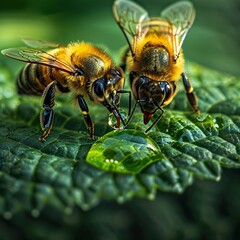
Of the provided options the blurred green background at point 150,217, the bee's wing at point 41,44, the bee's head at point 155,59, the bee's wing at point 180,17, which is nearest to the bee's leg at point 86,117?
A: the bee's head at point 155,59

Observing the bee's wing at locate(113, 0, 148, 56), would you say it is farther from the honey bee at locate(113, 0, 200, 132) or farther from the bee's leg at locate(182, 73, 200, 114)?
the bee's leg at locate(182, 73, 200, 114)

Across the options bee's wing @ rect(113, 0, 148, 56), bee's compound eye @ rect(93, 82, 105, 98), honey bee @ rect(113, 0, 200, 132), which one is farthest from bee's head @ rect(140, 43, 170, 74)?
bee's compound eye @ rect(93, 82, 105, 98)

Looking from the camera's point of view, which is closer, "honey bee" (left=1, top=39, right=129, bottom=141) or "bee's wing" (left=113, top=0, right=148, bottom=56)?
"honey bee" (left=1, top=39, right=129, bottom=141)

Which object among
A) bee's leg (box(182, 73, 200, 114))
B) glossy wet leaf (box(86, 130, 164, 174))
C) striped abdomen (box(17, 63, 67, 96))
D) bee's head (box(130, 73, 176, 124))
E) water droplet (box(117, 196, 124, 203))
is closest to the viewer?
water droplet (box(117, 196, 124, 203))

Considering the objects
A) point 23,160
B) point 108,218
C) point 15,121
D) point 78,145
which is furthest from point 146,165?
point 108,218

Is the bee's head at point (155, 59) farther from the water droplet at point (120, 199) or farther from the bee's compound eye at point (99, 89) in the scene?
the water droplet at point (120, 199)

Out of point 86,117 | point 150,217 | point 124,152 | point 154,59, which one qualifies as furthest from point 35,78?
point 150,217

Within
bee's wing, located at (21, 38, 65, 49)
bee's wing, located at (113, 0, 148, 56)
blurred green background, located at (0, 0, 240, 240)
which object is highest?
bee's wing, located at (113, 0, 148, 56)
